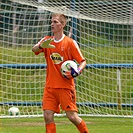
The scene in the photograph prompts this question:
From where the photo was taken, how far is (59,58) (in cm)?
805

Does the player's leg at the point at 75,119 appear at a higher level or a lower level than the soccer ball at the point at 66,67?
lower

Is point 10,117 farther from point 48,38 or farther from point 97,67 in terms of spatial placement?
point 48,38

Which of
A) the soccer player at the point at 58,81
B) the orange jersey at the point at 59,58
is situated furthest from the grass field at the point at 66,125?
the orange jersey at the point at 59,58

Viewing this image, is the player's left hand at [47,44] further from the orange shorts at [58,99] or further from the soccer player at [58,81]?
the orange shorts at [58,99]

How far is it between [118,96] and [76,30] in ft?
5.86

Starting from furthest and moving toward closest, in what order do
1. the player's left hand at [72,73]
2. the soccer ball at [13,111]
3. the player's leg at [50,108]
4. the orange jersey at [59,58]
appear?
the soccer ball at [13,111] → the orange jersey at [59,58] → the player's leg at [50,108] → the player's left hand at [72,73]

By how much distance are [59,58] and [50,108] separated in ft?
2.28

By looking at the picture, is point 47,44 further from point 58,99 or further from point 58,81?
point 58,99

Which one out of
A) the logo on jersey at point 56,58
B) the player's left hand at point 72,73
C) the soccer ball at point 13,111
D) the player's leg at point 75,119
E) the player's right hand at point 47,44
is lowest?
the soccer ball at point 13,111

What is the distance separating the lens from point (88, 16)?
1216 centimetres

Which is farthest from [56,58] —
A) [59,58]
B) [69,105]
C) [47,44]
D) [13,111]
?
[13,111]

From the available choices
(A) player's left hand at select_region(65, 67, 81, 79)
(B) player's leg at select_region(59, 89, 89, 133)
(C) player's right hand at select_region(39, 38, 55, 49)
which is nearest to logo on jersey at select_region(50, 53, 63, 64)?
(C) player's right hand at select_region(39, 38, 55, 49)

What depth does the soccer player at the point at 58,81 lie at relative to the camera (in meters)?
7.92

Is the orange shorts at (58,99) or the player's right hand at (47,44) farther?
the orange shorts at (58,99)
